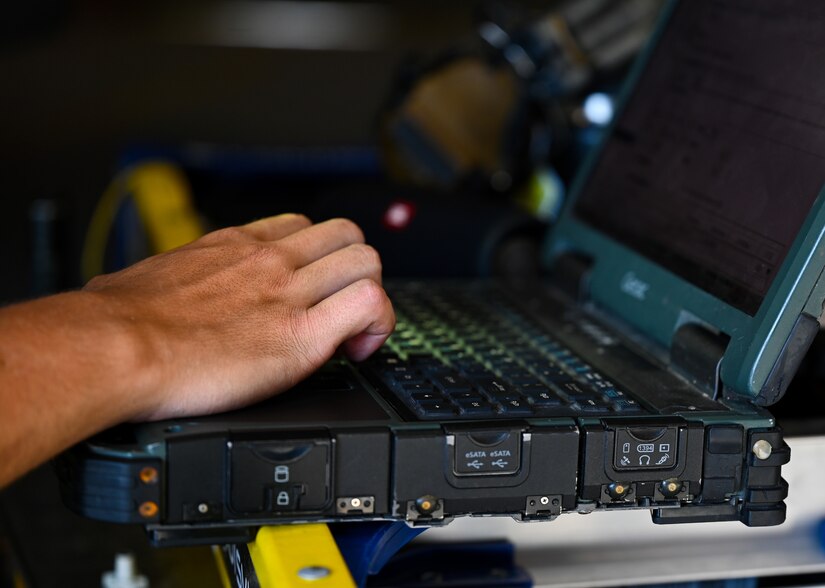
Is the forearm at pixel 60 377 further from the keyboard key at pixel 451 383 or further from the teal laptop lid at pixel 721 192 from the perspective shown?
the teal laptop lid at pixel 721 192

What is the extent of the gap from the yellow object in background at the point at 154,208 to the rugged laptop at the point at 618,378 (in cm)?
47

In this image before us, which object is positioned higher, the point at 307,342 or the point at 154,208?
the point at 307,342

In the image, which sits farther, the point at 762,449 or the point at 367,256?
the point at 367,256

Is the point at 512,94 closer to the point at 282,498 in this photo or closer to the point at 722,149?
the point at 722,149

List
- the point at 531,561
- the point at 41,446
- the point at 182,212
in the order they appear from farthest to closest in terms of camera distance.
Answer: the point at 182,212 → the point at 531,561 → the point at 41,446

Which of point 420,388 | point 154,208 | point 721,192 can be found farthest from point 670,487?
point 154,208

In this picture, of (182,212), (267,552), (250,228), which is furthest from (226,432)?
(182,212)

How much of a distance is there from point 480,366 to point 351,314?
0.11m

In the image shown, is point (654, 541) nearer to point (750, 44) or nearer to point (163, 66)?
point (750, 44)

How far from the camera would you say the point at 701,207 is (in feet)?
3.12

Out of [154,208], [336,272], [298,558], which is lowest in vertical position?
[154,208]

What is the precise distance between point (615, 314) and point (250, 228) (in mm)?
329

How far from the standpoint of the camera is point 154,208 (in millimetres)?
1641

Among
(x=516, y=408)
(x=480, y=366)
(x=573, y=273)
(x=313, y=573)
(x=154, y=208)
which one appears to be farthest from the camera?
(x=154, y=208)
